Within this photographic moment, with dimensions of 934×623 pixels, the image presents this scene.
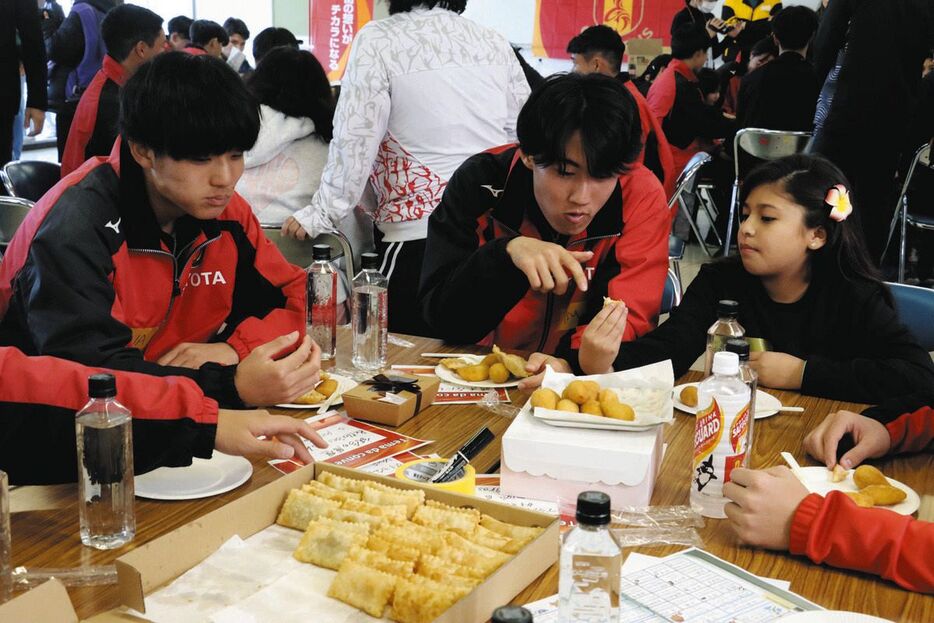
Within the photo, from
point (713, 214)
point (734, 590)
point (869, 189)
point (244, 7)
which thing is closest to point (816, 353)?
point (734, 590)

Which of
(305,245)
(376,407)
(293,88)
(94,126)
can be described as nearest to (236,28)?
(94,126)

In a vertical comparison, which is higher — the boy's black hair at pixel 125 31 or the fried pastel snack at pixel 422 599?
the boy's black hair at pixel 125 31

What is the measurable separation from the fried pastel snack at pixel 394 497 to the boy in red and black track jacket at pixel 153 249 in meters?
0.45

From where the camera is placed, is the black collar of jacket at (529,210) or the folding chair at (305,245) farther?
the folding chair at (305,245)

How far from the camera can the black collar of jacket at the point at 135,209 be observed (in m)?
1.71

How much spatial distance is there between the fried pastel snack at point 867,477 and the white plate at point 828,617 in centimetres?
37

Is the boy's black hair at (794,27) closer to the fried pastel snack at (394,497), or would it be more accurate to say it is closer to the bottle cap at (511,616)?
the fried pastel snack at (394,497)

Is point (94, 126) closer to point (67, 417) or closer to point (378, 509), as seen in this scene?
point (67, 417)

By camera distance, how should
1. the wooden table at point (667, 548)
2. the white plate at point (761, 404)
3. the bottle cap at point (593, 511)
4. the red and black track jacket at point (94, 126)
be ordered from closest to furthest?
the bottle cap at point (593, 511), the wooden table at point (667, 548), the white plate at point (761, 404), the red and black track jacket at point (94, 126)

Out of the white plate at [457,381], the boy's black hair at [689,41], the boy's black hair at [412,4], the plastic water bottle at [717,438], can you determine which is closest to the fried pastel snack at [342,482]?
the plastic water bottle at [717,438]

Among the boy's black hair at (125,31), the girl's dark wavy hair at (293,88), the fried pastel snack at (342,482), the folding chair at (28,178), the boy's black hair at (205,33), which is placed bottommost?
the fried pastel snack at (342,482)

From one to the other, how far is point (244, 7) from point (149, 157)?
318 inches

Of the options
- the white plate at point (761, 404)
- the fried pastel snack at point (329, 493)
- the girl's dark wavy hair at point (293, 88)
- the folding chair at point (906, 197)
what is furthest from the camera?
the folding chair at point (906, 197)

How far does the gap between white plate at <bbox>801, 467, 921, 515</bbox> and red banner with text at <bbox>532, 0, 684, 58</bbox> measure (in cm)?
692
